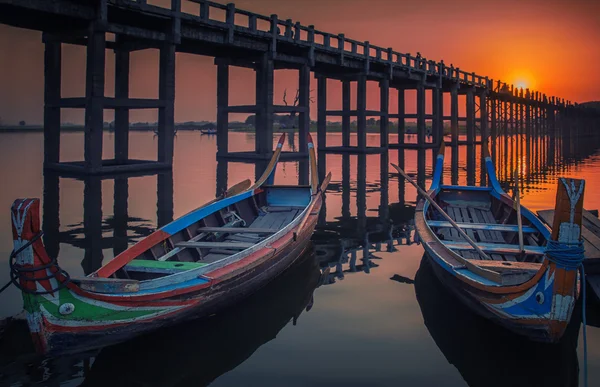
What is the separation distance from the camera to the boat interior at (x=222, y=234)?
532 cm

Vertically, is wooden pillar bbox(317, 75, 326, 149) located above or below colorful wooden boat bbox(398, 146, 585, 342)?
above

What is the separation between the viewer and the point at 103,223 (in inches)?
404

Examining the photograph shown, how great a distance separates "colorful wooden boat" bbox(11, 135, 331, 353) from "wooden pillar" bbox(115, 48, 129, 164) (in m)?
14.6

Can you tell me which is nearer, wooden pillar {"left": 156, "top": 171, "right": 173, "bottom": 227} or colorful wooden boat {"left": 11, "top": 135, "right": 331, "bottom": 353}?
colorful wooden boat {"left": 11, "top": 135, "right": 331, "bottom": 353}

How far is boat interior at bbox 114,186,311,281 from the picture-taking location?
5.32 meters

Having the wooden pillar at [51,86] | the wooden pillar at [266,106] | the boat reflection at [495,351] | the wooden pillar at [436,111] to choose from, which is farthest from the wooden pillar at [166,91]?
the wooden pillar at [436,111]

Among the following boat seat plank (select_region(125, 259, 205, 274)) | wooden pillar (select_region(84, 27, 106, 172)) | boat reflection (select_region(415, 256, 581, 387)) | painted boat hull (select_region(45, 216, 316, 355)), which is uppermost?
wooden pillar (select_region(84, 27, 106, 172))

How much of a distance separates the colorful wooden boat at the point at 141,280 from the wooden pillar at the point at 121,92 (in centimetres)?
1461

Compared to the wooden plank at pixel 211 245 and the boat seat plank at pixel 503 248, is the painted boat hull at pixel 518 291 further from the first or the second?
the wooden plank at pixel 211 245

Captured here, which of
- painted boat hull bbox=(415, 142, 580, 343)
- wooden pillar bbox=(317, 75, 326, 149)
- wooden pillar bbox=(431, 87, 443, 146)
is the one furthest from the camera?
wooden pillar bbox=(431, 87, 443, 146)

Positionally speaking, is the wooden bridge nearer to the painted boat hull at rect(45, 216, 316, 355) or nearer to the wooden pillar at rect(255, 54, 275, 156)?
the wooden pillar at rect(255, 54, 275, 156)

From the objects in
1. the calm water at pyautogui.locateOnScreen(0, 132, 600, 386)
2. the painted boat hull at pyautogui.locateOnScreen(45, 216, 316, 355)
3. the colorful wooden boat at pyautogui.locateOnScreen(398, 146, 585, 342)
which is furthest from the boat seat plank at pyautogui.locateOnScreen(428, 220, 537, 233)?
the painted boat hull at pyautogui.locateOnScreen(45, 216, 316, 355)

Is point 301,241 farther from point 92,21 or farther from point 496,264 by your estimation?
point 92,21

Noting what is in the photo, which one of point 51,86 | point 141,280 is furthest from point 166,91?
point 141,280
